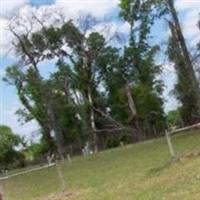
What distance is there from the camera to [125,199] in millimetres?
13984

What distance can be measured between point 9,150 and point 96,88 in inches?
849

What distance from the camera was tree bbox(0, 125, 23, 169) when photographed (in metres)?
78.6

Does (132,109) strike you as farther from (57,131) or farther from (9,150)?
(9,150)

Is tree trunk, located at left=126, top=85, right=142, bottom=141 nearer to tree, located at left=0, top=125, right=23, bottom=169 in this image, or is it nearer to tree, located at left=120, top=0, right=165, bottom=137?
tree, located at left=120, top=0, right=165, bottom=137

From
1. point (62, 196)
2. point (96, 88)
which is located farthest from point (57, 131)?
point (62, 196)

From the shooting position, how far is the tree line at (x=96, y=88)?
6159 cm

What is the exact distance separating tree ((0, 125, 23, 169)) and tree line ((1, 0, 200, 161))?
13.0 metres

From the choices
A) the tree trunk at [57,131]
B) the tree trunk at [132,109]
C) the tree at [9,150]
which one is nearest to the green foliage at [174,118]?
the tree trunk at [132,109]

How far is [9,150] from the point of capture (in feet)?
268

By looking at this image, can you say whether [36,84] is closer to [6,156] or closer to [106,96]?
[106,96]

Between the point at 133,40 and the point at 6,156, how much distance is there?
27384 millimetres

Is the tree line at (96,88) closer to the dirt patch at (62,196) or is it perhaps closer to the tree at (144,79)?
the tree at (144,79)

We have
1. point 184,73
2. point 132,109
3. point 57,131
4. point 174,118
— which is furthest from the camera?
point 174,118

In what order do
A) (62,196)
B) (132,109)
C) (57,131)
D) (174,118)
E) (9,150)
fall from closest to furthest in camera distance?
1. (62,196)
2. (132,109)
3. (57,131)
4. (174,118)
5. (9,150)
